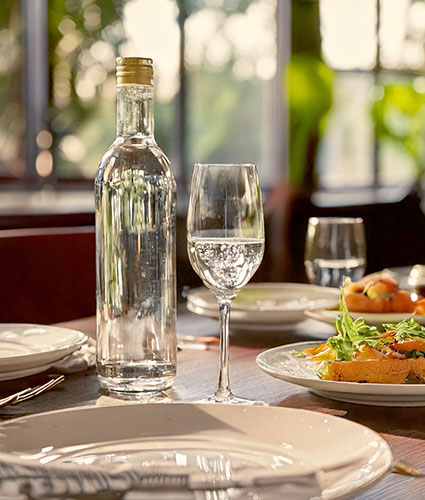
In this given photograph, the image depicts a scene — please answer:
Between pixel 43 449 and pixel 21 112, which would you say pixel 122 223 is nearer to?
pixel 43 449

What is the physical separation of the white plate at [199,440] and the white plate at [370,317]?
0.59 m

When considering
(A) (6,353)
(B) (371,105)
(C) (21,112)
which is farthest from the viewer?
(B) (371,105)

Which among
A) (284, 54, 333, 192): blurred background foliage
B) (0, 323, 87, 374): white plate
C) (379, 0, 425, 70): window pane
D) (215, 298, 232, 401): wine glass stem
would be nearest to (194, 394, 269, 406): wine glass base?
(215, 298, 232, 401): wine glass stem

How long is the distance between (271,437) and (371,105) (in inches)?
242

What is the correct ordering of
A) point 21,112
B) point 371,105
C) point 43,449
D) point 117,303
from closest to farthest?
point 43,449
point 117,303
point 21,112
point 371,105

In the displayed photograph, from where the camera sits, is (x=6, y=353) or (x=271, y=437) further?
(x=6, y=353)

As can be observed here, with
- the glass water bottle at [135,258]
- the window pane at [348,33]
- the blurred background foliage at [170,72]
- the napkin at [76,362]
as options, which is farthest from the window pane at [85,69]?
the glass water bottle at [135,258]

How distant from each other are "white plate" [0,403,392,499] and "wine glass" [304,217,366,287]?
901 millimetres

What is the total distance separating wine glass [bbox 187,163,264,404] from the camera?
0.93 m

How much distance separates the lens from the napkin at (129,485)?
529mm

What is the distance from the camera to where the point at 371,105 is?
6629 mm

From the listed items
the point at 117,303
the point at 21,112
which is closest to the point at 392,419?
the point at 117,303

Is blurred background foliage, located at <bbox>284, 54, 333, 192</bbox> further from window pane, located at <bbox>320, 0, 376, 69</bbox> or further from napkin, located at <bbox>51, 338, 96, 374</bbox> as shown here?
napkin, located at <bbox>51, 338, 96, 374</bbox>

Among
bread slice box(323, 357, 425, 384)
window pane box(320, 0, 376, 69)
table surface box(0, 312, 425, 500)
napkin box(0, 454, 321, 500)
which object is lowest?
table surface box(0, 312, 425, 500)
